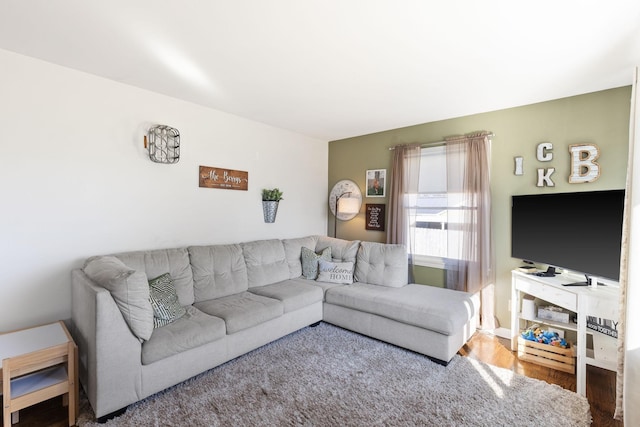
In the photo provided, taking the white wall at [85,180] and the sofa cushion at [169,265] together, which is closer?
the white wall at [85,180]

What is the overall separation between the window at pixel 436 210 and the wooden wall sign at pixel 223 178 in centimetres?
212

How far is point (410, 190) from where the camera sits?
3900 mm

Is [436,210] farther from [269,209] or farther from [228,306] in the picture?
[228,306]

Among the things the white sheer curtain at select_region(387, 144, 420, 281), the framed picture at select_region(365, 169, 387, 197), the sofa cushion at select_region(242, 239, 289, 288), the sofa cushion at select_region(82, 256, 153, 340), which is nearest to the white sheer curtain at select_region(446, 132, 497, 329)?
the white sheer curtain at select_region(387, 144, 420, 281)

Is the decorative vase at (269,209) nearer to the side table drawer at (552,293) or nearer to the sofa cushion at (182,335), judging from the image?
the sofa cushion at (182,335)

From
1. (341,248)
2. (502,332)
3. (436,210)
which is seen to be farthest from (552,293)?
(341,248)

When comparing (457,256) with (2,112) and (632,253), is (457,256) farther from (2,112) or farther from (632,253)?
(2,112)

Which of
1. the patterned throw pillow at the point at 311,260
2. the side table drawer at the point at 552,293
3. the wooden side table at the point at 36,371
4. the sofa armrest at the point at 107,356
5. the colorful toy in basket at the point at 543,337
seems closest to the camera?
the wooden side table at the point at 36,371

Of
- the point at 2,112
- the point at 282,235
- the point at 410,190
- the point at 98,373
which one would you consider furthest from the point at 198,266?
the point at 410,190

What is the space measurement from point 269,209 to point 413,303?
212 centimetres

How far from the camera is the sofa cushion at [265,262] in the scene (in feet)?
10.8

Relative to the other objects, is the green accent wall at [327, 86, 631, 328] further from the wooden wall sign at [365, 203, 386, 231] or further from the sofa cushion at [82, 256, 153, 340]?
the sofa cushion at [82, 256, 153, 340]

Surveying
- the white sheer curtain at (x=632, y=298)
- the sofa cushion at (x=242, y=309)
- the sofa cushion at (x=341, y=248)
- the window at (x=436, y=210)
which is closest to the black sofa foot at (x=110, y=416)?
the sofa cushion at (x=242, y=309)

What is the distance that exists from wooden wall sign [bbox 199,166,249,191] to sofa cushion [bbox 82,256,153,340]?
150cm
